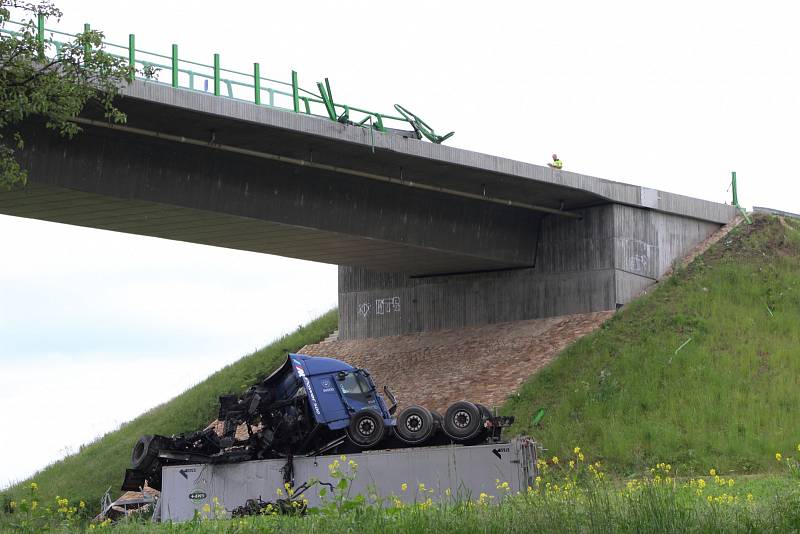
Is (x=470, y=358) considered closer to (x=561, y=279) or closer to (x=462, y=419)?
(x=561, y=279)

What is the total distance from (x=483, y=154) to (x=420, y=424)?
568 inches

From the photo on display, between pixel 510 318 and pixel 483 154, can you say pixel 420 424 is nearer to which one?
pixel 483 154

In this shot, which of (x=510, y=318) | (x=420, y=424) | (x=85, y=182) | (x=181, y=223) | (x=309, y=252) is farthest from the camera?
(x=510, y=318)

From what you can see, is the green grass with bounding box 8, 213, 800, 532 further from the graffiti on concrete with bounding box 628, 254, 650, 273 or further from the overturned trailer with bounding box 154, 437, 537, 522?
the overturned trailer with bounding box 154, 437, 537, 522

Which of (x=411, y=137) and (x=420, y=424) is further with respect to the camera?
(x=411, y=137)

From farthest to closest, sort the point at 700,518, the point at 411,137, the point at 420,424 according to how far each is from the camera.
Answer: the point at 411,137, the point at 420,424, the point at 700,518

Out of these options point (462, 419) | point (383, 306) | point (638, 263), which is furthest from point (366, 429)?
point (383, 306)

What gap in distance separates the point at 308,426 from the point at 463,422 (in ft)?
10.8

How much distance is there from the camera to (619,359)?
37562 mm

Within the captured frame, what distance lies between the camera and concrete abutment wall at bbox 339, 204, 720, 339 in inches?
1639

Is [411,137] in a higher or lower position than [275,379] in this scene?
higher

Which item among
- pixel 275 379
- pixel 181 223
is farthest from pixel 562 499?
pixel 181 223

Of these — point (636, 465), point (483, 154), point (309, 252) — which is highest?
point (483, 154)

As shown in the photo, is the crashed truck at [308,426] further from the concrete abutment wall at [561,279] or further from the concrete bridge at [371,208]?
the concrete abutment wall at [561,279]
